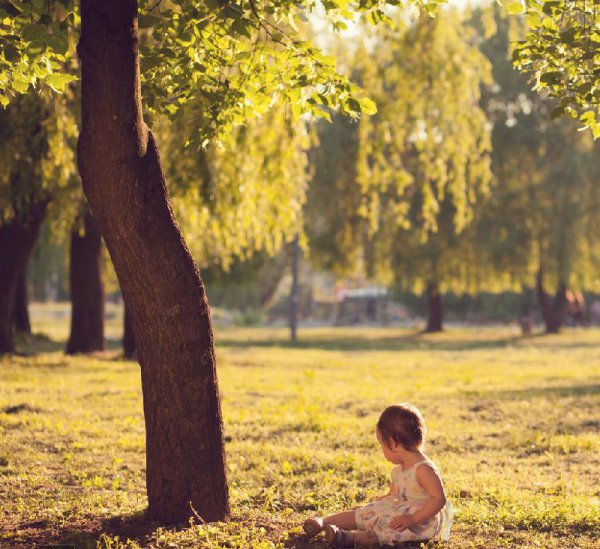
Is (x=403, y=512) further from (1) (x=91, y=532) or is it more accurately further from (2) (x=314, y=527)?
(1) (x=91, y=532)

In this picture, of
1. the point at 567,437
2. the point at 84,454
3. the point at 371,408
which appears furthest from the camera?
the point at 371,408

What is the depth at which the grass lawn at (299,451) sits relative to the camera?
6168 millimetres

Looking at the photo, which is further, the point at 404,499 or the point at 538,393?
the point at 538,393

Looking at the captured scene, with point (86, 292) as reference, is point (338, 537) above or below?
below

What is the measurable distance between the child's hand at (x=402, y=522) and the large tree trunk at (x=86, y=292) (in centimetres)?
1513

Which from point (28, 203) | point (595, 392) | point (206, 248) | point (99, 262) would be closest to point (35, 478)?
point (28, 203)

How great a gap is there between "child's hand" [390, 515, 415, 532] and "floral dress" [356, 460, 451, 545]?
0.9 inches

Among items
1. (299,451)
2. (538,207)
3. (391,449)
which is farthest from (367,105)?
(538,207)

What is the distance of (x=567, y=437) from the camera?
34.3ft

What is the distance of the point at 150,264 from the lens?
582cm

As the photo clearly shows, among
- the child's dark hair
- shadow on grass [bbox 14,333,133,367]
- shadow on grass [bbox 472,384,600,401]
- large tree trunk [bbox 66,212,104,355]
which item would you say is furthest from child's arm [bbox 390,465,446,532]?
large tree trunk [bbox 66,212,104,355]

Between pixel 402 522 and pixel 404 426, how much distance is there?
1.82 ft

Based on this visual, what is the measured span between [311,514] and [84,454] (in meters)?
2.97

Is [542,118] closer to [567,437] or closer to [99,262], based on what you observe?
[99,262]
